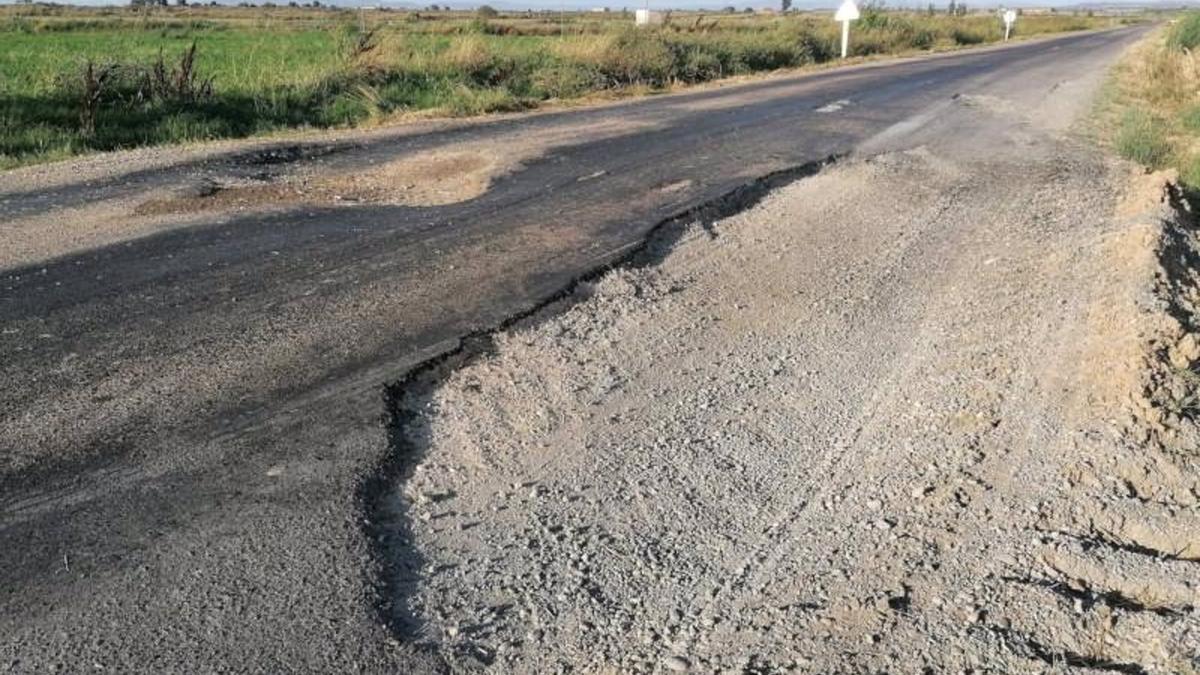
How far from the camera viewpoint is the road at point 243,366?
122 inches

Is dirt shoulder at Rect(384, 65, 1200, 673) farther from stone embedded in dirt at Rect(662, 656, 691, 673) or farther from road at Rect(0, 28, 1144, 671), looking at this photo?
road at Rect(0, 28, 1144, 671)

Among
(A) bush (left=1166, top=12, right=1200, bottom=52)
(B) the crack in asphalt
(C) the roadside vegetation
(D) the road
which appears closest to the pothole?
(D) the road

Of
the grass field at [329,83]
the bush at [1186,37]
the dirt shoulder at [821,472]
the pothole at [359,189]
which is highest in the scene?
the bush at [1186,37]

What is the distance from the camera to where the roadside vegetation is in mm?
11359

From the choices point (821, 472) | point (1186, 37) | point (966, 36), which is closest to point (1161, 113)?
point (821, 472)

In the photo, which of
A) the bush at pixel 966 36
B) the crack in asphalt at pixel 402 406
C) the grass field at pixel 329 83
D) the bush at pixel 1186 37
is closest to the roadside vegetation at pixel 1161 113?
the bush at pixel 1186 37

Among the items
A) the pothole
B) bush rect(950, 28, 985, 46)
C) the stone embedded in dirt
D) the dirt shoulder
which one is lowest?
the stone embedded in dirt

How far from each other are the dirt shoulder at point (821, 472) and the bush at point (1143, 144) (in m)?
4.66

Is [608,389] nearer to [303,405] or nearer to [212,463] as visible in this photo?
[303,405]

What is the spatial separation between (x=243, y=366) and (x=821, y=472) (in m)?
2.91

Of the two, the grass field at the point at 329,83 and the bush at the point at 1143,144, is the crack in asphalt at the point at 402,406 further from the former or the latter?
the grass field at the point at 329,83

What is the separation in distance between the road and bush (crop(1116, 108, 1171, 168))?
3314 millimetres

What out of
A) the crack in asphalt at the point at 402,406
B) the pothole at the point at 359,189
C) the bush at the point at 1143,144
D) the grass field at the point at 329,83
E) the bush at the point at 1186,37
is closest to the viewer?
the crack in asphalt at the point at 402,406

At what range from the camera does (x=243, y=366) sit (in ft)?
16.5
